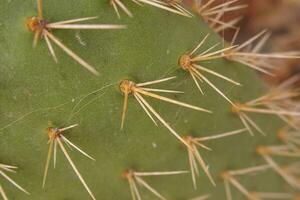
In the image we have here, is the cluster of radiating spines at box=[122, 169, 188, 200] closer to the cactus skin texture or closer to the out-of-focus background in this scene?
the cactus skin texture

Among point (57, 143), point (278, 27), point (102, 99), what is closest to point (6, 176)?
point (57, 143)

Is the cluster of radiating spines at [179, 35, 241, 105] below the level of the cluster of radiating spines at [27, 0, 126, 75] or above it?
above

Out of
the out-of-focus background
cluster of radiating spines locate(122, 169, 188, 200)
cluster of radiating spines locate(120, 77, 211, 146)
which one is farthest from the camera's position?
the out-of-focus background

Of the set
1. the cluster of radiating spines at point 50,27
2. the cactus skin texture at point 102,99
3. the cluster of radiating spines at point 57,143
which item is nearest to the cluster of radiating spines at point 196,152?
the cactus skin texture at point 102,99

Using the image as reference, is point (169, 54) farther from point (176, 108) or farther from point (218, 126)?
point (218, 126)

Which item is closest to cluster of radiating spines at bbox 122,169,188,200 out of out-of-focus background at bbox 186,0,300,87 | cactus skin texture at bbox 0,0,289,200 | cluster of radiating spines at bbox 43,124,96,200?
cactus skin texture at bbox 0,0,289,200

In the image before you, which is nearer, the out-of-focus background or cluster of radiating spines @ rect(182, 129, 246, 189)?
cluster of radiating spines @ rect(182, 129, 246, 189)

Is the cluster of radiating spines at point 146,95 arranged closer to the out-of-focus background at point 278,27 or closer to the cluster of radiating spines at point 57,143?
the cluster of radiating spines at point 57,143
